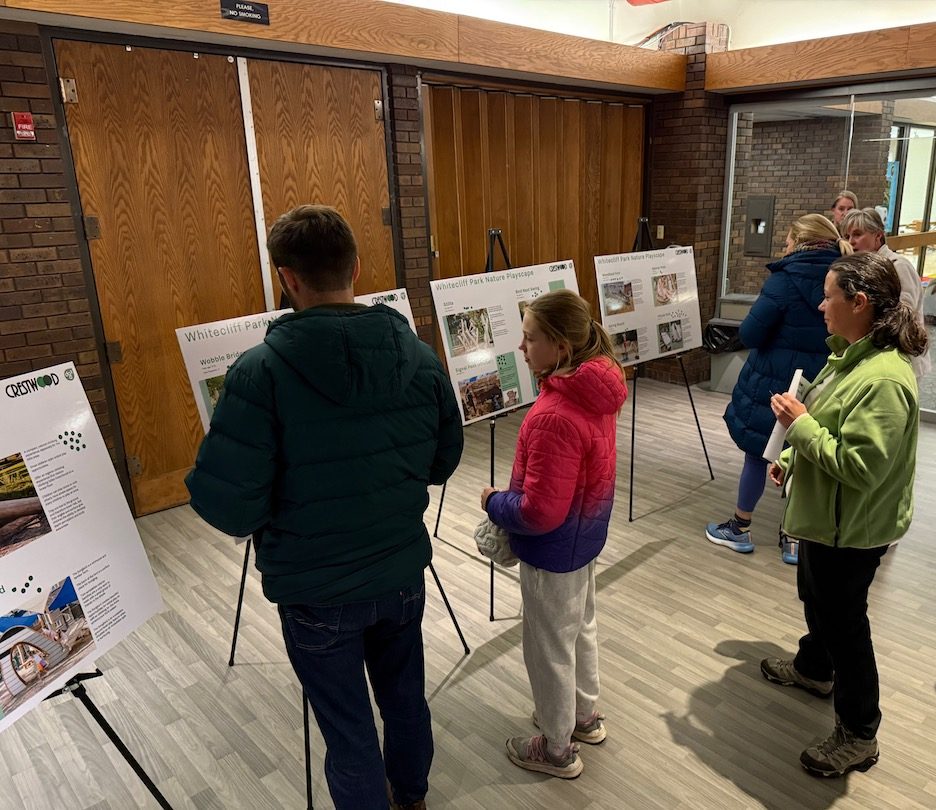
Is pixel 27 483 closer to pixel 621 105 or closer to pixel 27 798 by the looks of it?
pixel 27 798

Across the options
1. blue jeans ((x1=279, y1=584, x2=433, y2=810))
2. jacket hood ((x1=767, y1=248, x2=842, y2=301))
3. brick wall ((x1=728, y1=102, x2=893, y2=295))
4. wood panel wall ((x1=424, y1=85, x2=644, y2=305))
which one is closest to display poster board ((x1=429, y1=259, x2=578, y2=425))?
jacket hood ((x1=767, y1=248, x2=842, y2=301))

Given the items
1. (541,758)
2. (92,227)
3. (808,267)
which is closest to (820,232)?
(808,267)

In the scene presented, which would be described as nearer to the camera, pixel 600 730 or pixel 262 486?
pixel 262 486

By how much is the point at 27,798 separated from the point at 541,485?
185 centimetres

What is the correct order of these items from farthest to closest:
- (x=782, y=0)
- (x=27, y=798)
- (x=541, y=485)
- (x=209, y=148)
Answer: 1. (x=782, y=0)
2. (x=209, y=148)
3. (x=27, y=798)
4. (x=541, y=485)

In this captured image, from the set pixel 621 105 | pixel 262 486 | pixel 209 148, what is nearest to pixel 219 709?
pixel 262 486

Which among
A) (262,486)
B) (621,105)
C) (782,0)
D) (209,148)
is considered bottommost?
(262,486)

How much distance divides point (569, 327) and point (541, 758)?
1320 mm

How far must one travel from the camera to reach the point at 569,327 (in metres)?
1.88

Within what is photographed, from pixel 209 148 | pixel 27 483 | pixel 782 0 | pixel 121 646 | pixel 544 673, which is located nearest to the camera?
pixel 27 483

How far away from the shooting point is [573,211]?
605cm

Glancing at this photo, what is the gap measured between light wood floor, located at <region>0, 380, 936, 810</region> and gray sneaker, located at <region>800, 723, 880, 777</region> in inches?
1.7

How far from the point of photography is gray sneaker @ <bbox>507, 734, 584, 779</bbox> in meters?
2.16

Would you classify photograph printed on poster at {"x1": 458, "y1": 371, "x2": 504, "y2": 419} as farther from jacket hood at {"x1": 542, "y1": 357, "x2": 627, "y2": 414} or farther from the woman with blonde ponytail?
jacket hood at {"x1": 542, "y1": 357, "x2": 627, "y2": 414}
